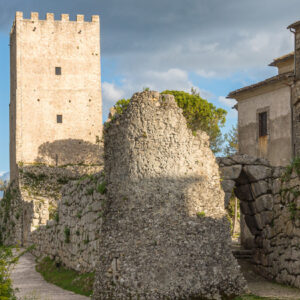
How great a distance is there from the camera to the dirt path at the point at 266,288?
35.4 ft

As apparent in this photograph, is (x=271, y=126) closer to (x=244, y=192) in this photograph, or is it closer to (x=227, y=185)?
(x=244, y=192)

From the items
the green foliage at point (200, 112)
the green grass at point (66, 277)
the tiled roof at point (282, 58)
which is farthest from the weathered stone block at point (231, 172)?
the green foliage at point (200, 112)

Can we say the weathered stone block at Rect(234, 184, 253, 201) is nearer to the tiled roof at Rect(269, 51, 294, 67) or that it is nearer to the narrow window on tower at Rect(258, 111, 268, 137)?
the narrow window on tower at Rect(258, 111, 268, 137)

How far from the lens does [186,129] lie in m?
10.2

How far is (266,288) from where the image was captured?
11930 millimetres

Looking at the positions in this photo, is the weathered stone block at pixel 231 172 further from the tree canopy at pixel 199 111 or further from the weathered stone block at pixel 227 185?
the tree canopy at pixel 199 111

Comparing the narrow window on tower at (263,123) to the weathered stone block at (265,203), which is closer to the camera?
the weathered stone block at (265,203)

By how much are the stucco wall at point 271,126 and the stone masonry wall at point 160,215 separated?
11588mm

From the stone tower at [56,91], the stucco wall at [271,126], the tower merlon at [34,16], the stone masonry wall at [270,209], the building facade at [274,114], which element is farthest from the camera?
the tower merlon at [34,16]

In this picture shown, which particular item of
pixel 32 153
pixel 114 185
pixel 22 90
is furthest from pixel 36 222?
pixel 114 185

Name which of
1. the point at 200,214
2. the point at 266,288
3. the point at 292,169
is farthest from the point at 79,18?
the point at 200,214

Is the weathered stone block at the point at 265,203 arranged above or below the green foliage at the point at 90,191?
below

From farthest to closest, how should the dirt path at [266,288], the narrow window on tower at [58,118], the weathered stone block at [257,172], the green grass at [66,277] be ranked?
the narrow window on tower at [58,118] → the weathered stone block at [257,172] → the green grass at [66,277] → the dirt path at [266,288]

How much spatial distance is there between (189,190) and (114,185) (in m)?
1.32
